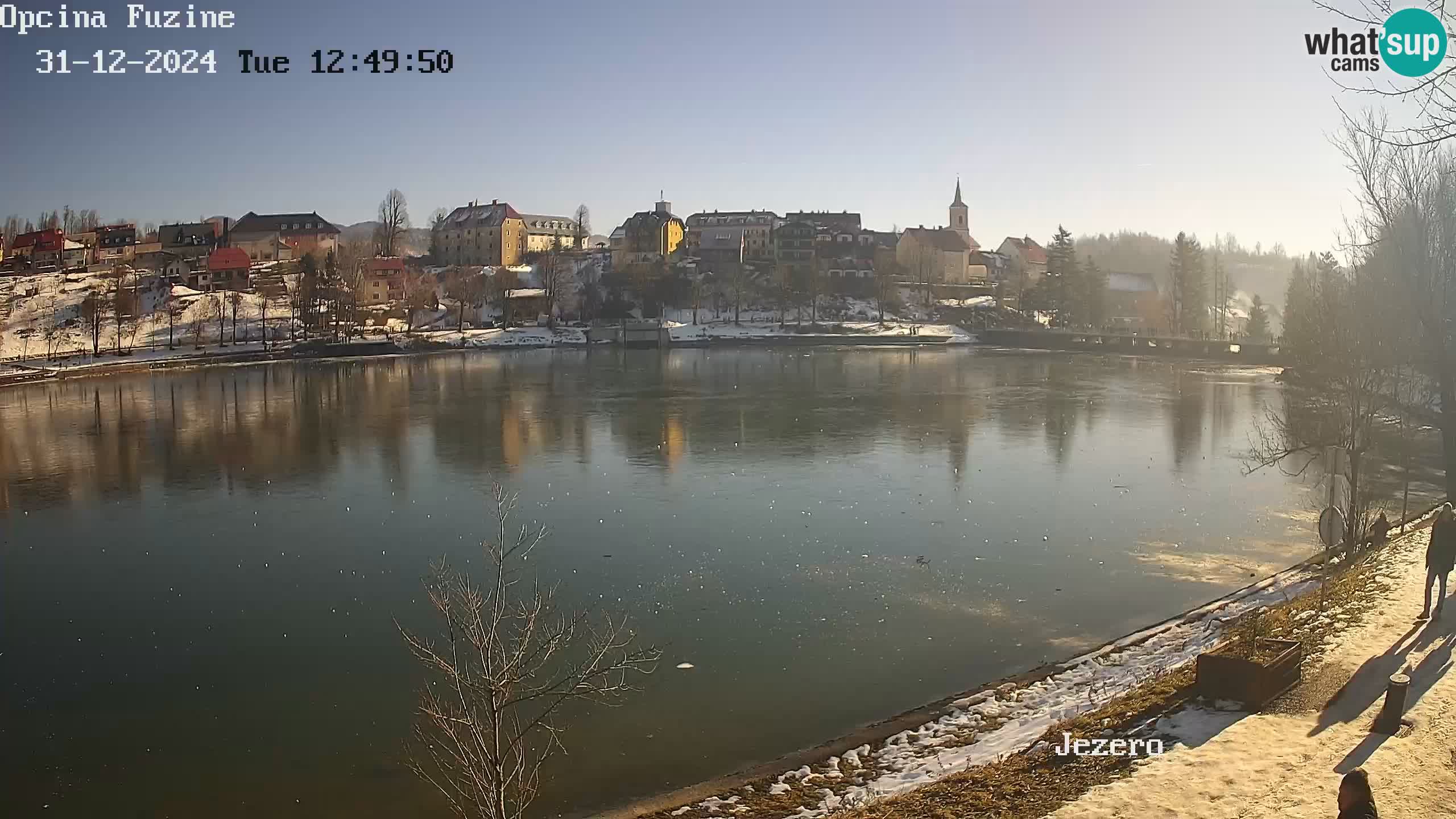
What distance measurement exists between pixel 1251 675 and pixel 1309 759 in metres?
1.53

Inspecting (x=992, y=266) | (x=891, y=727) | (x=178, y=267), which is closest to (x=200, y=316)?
(x=178, y=267)

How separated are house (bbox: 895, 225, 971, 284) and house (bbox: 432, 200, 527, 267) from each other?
46.1m

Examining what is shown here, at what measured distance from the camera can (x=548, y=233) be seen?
129 metres

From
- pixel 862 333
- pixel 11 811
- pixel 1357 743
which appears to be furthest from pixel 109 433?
pixel 862 333

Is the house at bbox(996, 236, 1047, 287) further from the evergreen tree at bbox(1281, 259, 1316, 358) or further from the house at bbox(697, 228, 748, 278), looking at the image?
the evergreen tree at bbox(1281, 259, 1316, 358)

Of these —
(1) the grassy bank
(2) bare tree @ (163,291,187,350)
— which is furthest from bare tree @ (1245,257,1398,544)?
(2) bare tree @ (163,291,187,350)

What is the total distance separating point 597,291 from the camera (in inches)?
4023

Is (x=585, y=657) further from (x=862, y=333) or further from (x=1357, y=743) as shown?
(x=862, y=333)

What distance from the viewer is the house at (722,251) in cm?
11075

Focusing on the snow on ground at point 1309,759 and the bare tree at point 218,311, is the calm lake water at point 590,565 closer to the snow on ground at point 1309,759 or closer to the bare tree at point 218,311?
the snow on ground at point 1309,759

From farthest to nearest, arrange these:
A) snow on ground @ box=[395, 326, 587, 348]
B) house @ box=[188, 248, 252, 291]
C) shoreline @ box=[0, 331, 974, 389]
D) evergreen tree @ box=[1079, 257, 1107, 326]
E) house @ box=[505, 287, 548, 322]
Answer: evergreen tree @ box=[1079, 257, 1107, 326], house @ box=[505, 287, 548, 322], house @ box=[188, 248, 252, 291], snow on ground @ box=[395, 326, 587, 348], shoreline @ box=[0, 331, 974, 389]

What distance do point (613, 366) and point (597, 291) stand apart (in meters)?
39.3

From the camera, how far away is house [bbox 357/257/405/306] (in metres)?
97.2

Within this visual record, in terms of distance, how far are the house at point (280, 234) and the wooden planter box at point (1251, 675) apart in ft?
378
